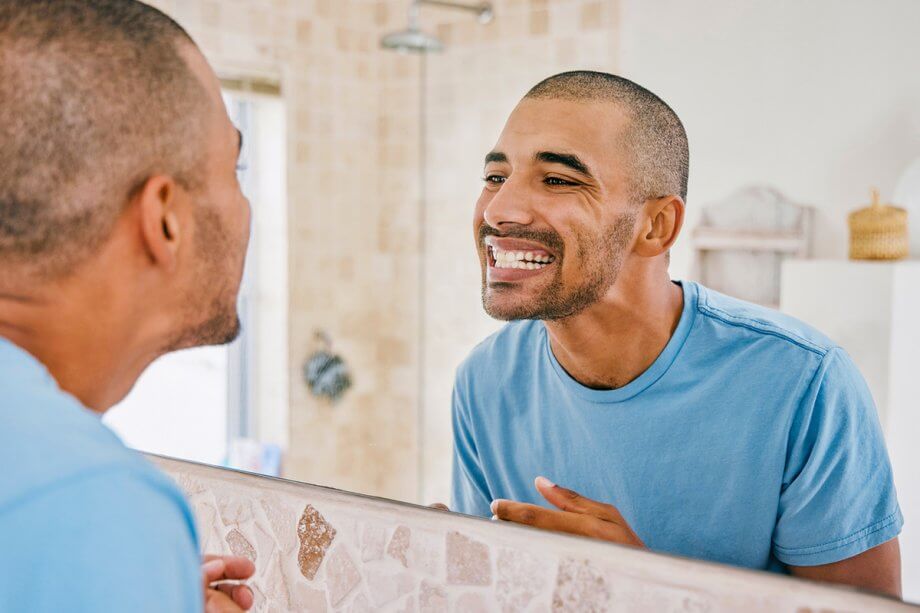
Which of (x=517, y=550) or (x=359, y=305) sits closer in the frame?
(x=517, y=550)

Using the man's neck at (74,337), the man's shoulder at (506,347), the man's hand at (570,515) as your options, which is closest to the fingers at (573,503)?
the man's hand at (570,515)

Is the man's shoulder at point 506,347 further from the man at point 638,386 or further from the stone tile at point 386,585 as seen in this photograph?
the stone tile at point 386,585

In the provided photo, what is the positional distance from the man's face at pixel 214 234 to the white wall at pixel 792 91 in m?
0.29

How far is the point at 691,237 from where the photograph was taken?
1.93 feet

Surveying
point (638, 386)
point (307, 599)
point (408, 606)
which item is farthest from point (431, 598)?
point (638, 386)

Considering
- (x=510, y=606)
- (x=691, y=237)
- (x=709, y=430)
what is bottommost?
(x=510, y=606)

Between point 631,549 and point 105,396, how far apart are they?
36cm

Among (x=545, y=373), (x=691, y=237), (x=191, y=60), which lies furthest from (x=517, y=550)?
(x=191, y=60)

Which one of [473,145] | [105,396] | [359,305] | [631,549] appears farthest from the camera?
[359,305]

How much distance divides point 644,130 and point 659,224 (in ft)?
0.23

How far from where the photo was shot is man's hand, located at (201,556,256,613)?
62cm

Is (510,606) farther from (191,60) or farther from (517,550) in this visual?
(191,60)

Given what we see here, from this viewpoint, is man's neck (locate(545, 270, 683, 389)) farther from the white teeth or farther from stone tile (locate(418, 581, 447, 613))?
stone tile (locate(418, 581, 447, 613))

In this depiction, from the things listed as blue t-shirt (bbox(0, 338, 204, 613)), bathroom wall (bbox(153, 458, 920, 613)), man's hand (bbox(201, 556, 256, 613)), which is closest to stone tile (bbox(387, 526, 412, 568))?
bathroom wall (bbox(153, 458, 920, 613))
